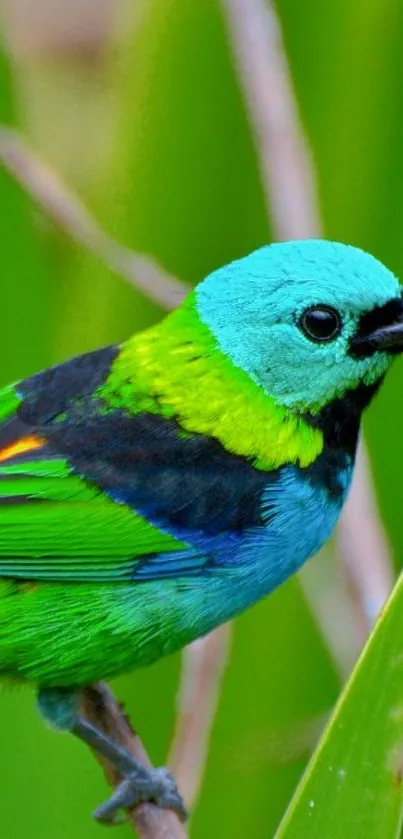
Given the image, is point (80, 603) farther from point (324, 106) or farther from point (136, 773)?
point (324, 106)

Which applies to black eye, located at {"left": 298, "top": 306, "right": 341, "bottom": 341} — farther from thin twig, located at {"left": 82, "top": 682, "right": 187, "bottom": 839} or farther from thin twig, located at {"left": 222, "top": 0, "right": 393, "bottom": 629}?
thin twig, located at {"left": 82, "top": 682, "right": 187, "bottom": 839}

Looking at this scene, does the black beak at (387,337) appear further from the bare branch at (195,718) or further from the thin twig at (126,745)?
the thin twig at (126,745)

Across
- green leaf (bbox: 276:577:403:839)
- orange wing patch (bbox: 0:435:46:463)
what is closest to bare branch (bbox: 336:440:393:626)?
orange wing patch (bbox: 0:435:46:463)

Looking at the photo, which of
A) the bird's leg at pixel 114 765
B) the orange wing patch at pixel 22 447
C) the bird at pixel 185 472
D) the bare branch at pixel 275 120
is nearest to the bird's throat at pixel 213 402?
the bird at pixel 185 472

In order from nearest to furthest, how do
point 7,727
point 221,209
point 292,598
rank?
1. point 7,727
2. point 221,209
3. point 292,598

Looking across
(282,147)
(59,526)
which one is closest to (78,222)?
(282,147)

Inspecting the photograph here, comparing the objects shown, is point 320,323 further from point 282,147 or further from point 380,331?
point 282,147

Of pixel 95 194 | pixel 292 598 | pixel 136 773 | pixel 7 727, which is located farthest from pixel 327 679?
pixel 95 194
